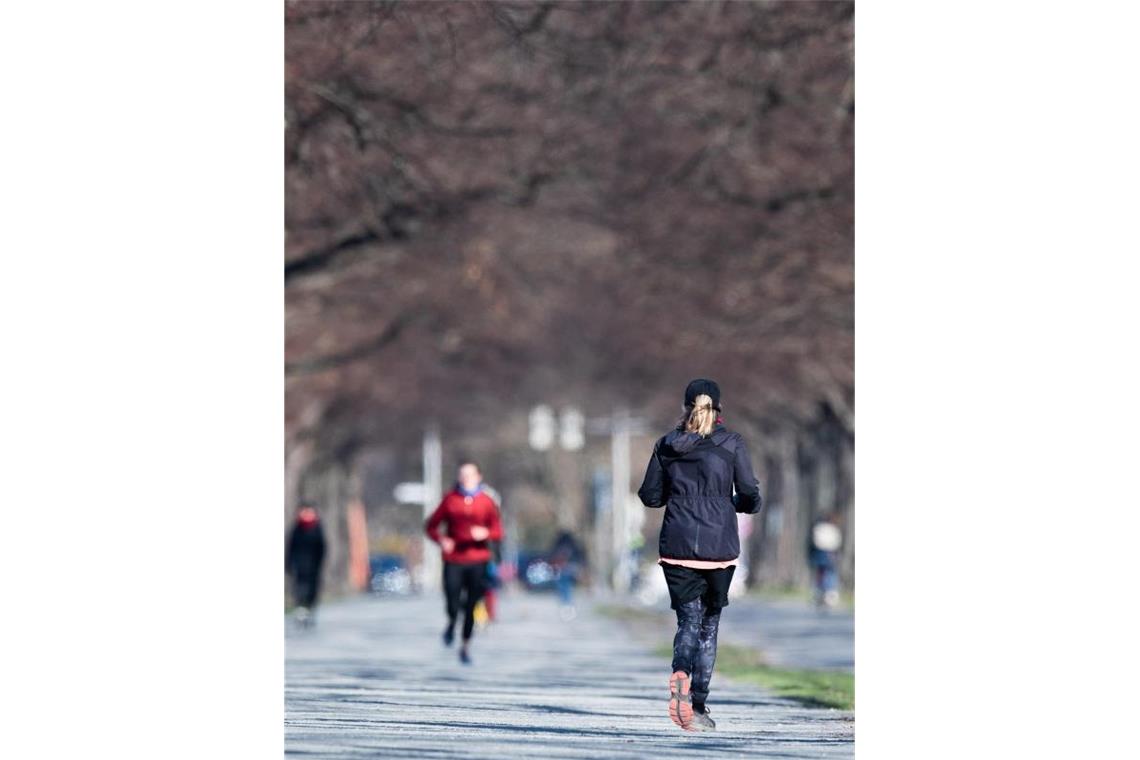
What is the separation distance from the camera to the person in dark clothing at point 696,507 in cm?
1436

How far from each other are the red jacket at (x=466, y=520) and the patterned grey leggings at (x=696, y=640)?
749 cm

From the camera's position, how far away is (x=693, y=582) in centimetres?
1452

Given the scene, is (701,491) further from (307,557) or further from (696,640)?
(307,557)

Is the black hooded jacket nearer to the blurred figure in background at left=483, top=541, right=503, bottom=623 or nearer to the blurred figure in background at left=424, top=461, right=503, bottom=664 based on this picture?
the blurred figure in background at left=424, top=461, right=503, bottom=664

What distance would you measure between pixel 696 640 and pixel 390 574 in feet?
→ 261

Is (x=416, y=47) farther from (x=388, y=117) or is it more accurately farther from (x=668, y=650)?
(x=668, y=650)

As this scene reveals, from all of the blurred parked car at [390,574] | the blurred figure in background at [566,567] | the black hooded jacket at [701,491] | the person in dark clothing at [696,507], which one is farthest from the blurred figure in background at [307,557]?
the blurred parked car at [390,574]

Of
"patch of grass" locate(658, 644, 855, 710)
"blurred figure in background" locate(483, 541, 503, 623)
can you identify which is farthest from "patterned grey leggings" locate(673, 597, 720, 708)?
"blurred figure in background" locate(483, 541, 503, 623)

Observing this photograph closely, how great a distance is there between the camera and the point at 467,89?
30.6 m

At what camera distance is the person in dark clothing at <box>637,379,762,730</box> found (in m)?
14.4

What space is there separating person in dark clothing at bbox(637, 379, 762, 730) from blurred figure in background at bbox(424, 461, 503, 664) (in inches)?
291

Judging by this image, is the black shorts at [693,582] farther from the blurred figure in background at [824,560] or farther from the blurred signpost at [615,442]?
the blurred signpost at [615,442]

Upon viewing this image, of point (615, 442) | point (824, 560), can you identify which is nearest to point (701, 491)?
point (824, 560)
